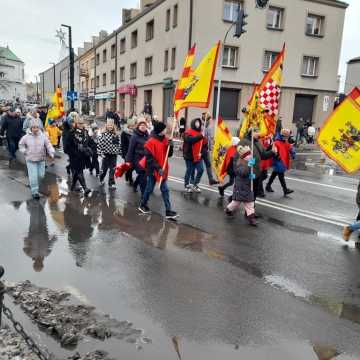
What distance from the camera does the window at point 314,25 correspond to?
2811cm

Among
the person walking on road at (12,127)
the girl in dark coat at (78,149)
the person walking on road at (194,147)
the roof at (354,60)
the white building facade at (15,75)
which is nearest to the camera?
the girl in dark coat at (78,149)

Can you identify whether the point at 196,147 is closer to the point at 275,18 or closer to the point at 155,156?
the point at 155,156

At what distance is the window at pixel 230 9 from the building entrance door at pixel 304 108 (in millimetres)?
7624

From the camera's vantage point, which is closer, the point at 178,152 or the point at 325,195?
the point at 325,195

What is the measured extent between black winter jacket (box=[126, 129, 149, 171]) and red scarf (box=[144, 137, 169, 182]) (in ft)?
4.14

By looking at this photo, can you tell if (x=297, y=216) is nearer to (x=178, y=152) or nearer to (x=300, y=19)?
(x=178, y=152)

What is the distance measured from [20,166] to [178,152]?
8.36m

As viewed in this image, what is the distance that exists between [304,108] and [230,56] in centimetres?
735

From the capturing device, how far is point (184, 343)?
11.0ft

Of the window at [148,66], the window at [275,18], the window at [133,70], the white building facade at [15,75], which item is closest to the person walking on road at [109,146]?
the window at [275,18]

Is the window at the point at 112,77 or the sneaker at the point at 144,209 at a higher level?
the window at the point at 112,77

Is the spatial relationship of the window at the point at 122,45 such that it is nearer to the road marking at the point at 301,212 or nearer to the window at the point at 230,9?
the window at the point at 230,9

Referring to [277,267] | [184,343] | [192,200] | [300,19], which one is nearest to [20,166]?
[192,200]

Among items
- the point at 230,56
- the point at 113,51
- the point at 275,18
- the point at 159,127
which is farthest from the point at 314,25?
the point at 159,127
